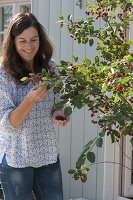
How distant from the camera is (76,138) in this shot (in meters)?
4.96

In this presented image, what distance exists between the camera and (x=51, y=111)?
9.53 ft

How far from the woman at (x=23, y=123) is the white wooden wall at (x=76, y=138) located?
1.79 metres

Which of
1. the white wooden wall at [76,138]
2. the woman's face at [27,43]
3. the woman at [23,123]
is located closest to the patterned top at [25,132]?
the woman at [23,123]

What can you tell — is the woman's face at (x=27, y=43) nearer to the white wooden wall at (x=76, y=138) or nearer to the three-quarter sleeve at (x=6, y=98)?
the three-quarter sleeve at (x=6, y=98)

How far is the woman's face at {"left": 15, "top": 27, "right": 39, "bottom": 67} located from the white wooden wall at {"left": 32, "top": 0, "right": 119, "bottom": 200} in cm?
195

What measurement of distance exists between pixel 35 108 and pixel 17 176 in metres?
0.40

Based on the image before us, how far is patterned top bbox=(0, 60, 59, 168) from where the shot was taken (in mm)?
2770

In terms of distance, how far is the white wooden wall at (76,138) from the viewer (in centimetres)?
471

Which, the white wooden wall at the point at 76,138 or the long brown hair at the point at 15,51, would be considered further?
the white wooden wall at the point at 76,138

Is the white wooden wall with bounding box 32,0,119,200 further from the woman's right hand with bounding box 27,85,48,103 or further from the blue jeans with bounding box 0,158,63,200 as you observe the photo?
the woman's right hand with bounding box 27,85,48,103

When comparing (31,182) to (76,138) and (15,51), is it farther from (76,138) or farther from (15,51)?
(76,138)

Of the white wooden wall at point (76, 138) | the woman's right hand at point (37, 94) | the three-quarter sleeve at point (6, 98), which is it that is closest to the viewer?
the woman's right hand at point (37, 94)

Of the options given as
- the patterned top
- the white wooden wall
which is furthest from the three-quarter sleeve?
the white wooden wall

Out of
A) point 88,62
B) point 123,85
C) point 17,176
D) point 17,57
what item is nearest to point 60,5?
point 17,57
